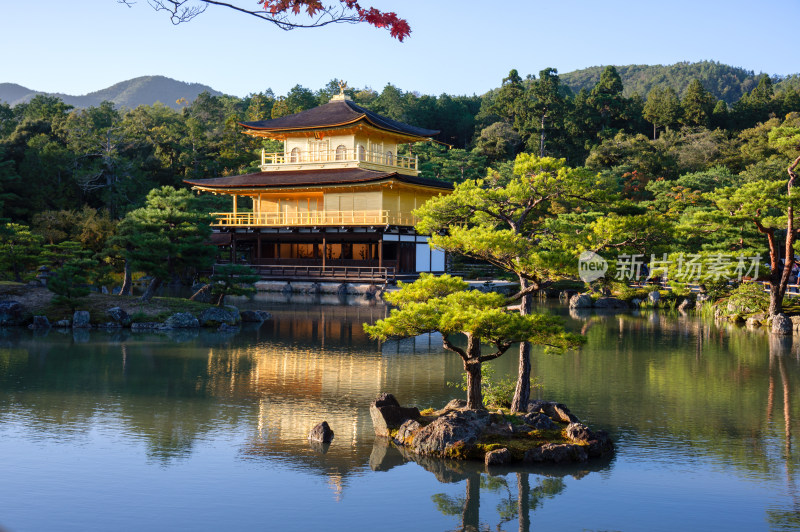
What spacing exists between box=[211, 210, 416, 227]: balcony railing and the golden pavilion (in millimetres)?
57

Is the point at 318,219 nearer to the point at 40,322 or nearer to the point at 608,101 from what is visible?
the point at 40,322

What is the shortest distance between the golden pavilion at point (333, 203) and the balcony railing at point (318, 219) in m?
0.06

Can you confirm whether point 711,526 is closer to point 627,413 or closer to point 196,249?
point 627,413

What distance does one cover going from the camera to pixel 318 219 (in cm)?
3672

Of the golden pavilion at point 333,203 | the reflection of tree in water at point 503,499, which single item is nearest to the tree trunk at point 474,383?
the reflection of tree in water at point 503,499

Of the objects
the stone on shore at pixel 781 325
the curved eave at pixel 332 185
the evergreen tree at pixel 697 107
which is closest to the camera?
the stone on shore at pixel 781 325

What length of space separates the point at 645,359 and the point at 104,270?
54.2 feet

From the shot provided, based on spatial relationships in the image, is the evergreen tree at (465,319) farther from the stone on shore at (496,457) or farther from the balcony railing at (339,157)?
the balcony railing at (339,157)

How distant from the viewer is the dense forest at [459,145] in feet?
120

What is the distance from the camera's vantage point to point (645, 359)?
18141mm

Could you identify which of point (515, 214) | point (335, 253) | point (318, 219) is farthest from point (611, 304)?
point (515, 214)

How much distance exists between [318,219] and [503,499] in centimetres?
2876

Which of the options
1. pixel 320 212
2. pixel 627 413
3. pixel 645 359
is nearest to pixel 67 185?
pixel 320 212

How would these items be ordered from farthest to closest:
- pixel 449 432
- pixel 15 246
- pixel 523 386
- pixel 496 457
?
1. pixel 15 246
2. pixel 523 386
3. pixel 449 432
4. pixel 496 457
